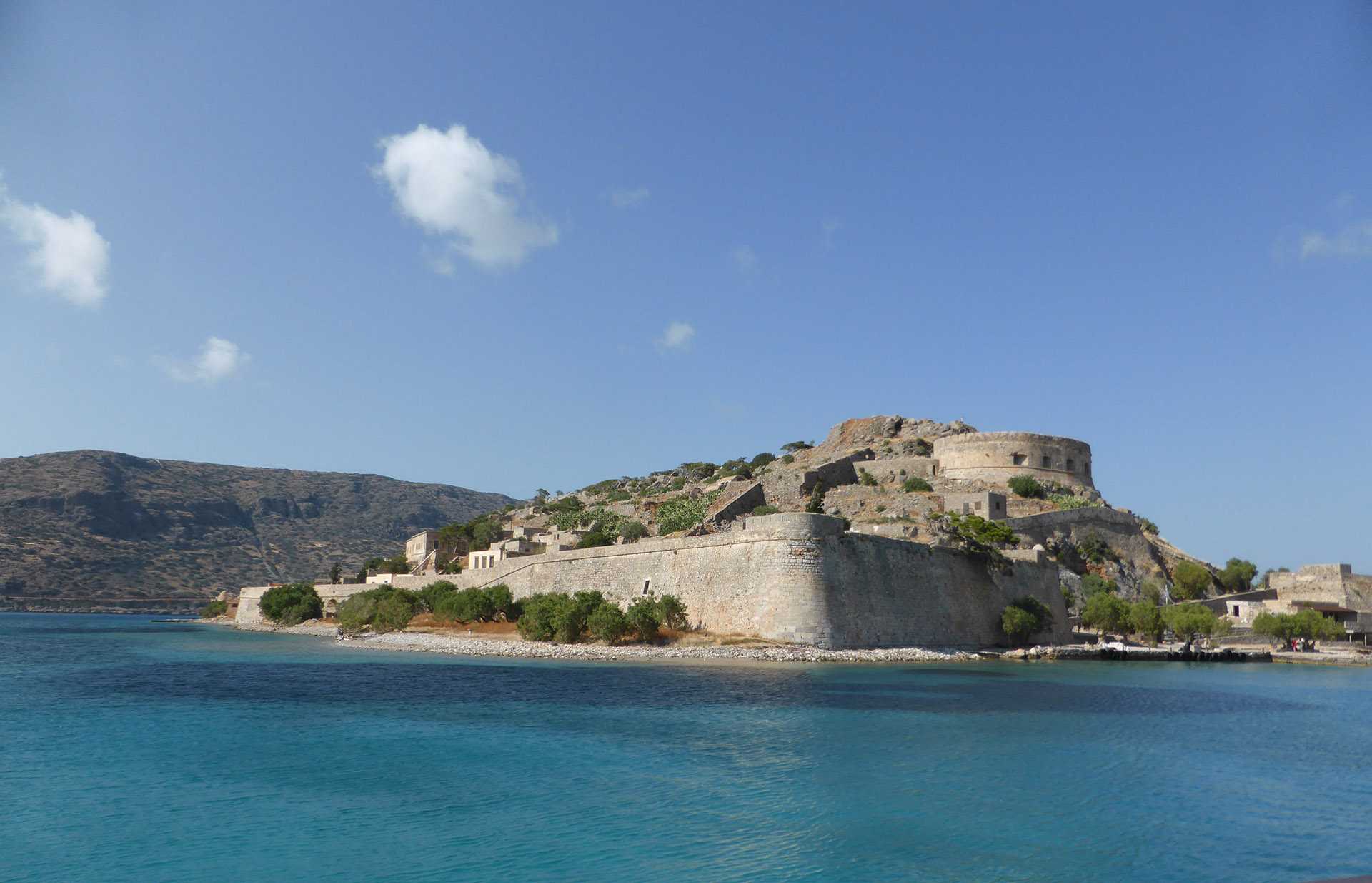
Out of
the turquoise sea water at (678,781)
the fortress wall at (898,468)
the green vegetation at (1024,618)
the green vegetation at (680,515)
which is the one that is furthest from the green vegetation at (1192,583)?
the turquoise sea water at (678,781)

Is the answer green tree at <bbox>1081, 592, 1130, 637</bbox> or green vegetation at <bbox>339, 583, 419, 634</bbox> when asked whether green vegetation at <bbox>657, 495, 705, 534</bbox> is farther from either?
green tree at <bbox>1081, 592, 1130, 637</bbox>

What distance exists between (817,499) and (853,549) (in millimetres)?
11301

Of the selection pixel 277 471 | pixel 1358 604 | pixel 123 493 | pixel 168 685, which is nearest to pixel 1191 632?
pixel 1358 604

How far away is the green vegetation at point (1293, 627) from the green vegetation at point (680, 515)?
25.8 metres

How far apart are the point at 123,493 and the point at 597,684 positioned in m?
125

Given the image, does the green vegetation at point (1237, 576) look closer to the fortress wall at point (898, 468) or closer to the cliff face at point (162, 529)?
the fortress wall at point (898, 468)

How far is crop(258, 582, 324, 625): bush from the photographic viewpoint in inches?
2290

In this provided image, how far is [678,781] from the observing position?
13383mm

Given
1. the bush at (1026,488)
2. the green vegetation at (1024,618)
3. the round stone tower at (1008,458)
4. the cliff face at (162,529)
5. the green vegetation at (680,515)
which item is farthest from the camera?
the cliff face at (162,529)

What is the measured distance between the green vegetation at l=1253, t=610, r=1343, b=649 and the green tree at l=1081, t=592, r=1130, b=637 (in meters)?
5.75

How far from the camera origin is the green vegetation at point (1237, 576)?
51.0m

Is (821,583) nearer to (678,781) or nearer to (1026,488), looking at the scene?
(678,781)

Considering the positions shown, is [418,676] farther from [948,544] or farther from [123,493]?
[123,493]

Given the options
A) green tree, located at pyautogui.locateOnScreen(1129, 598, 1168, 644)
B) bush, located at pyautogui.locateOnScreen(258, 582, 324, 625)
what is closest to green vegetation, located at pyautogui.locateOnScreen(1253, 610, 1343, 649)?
green tree, located at pyautogui.locateOnScreen(1129, 598, 1168, 644)
